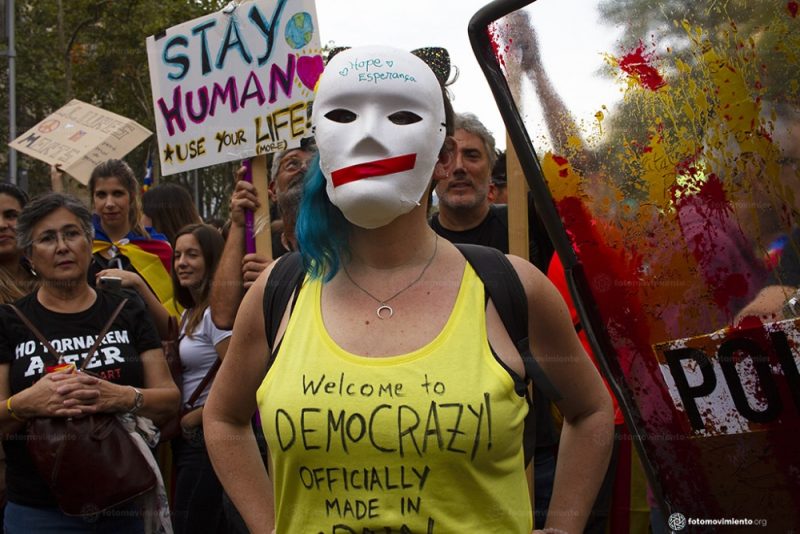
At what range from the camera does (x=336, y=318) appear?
2057 millimetres

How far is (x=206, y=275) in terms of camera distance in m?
4.69

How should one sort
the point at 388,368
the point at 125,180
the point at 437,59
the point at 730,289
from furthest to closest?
1. the point at 125,180
2. the point at 437,59
3. the point at 388,368
4. the point at 730,289

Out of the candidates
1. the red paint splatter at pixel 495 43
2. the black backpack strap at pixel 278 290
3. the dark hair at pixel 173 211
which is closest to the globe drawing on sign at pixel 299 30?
the black backpack strap at pixel 278 290

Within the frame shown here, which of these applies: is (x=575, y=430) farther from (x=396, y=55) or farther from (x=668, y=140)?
(x=396, y=55)

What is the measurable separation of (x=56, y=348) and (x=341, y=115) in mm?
1988

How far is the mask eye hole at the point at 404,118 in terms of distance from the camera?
86.4 inches

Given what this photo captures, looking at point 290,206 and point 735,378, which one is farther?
point 290,206

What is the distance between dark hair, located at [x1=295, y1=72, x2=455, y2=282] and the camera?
215 cm

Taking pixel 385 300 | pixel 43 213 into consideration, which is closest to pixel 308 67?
pixel 43 213

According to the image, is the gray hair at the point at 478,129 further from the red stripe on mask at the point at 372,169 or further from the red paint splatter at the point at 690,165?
the red paint splatter at the point at 690,165

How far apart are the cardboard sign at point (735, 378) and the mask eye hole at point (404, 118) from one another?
2.29ft

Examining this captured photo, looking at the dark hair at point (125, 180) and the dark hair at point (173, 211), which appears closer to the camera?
the dark hair at point (125, 180)

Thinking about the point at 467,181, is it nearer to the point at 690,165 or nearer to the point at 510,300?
the point at 510,300

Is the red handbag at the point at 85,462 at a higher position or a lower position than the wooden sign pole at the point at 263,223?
lower
